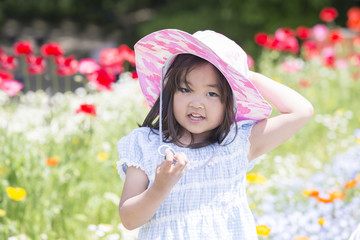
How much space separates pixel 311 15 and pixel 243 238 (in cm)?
808

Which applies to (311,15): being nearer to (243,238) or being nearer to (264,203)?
(264,203)

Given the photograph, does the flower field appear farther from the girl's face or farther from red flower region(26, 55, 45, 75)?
the girl's face

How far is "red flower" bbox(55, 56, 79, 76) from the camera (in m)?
3.07

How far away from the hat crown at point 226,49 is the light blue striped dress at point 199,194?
0.23 m

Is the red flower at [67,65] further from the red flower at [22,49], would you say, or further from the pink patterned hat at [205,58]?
the pink patterned hat at [205,58]

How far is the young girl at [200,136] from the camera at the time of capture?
56.1 inches

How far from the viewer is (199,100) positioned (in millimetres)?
1426

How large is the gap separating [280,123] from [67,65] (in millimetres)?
1807

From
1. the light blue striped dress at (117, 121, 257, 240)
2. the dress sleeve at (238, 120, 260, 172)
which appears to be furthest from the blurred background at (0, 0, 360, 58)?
the light blue striped dress at (117, 121, 257, 240)

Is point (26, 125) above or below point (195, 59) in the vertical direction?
below

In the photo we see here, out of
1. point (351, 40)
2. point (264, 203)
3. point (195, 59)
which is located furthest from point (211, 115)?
point (351, 40)

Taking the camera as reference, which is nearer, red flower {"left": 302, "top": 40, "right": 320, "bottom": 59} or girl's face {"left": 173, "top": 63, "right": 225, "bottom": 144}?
girl's face {"left": 173, "top": 63, "right": 225, "bottom": 144}

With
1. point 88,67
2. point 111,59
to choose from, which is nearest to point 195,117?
point 88,67

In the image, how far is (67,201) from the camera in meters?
2.47
